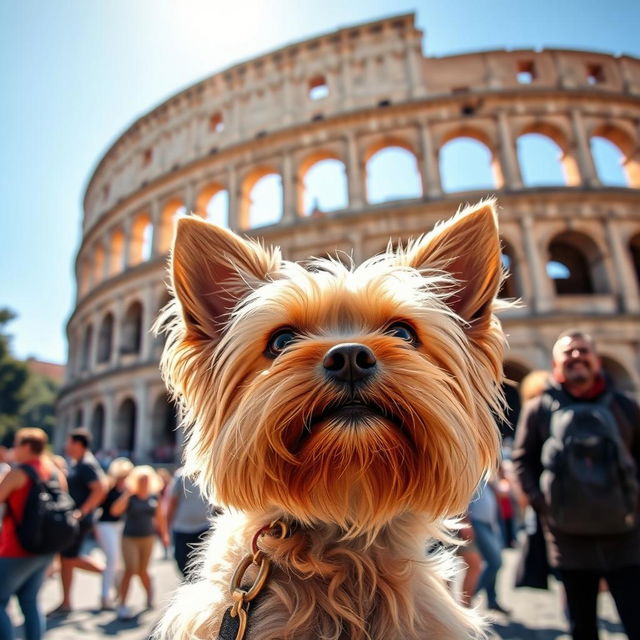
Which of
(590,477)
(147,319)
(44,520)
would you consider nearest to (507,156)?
(147,319)

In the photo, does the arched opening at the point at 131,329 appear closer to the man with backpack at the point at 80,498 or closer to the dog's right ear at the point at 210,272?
the man with backpack at the point at 80,498

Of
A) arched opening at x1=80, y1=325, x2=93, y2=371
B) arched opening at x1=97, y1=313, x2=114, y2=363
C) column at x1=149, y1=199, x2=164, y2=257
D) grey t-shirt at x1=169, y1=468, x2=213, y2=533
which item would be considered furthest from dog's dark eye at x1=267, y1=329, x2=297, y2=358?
arched opening at x1=80, y1=325, x2=93, y2=371

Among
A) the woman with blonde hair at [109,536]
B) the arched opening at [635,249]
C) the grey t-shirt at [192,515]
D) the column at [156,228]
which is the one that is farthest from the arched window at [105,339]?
the arched opening at [635,249]

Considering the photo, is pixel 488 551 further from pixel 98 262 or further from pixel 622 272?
pixel 98 262

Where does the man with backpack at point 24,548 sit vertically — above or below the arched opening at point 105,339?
below

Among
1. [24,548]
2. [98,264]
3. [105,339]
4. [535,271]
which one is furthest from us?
[98,264]

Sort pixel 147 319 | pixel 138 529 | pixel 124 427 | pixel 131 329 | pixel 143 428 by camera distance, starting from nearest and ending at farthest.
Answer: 1. pixel 138 529
2. pixel 143 428
3. pixel 147 319
4. pixel 124 427
5. pixel 131 329

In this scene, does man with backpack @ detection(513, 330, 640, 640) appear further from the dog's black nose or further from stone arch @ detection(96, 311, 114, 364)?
stone arch @ detection(96, 311, 114, 364)
